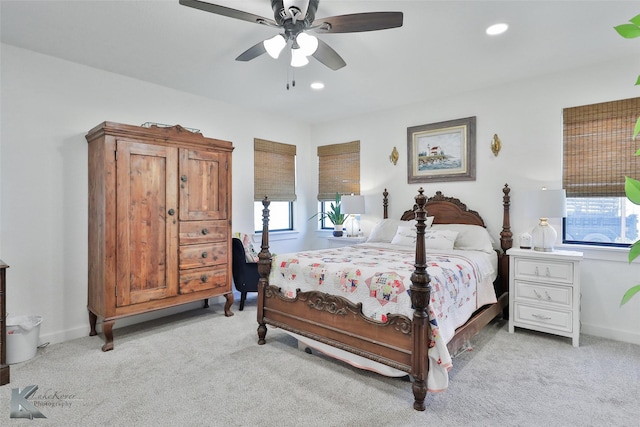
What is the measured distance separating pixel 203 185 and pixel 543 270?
3499 millimetres

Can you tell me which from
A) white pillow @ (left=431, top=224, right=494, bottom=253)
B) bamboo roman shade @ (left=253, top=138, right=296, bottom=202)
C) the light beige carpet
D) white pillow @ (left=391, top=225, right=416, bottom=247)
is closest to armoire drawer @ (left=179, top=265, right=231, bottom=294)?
the light beige carpet

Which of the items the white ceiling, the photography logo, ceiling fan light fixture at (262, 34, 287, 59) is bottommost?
the photography logo

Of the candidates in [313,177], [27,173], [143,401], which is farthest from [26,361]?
[313,177]

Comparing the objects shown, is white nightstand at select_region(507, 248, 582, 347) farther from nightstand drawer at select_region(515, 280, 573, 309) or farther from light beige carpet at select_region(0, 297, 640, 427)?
light beige carpet at select_region(0, 297, 640, 427)

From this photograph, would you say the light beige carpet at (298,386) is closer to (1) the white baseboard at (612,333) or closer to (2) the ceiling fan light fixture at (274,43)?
(1) the white baseboard at (612,333)

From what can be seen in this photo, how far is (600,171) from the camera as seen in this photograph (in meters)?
3.41

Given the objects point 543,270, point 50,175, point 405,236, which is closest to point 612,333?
point 543,270

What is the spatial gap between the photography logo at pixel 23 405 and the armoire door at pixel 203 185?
1.79m

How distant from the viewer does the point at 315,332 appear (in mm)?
2854

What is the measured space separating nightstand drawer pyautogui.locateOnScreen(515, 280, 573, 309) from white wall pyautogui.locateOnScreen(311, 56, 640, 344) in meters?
0.53

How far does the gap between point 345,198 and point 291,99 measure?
5.04ft

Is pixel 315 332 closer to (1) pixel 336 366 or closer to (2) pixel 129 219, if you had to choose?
(1) pixel 336 366

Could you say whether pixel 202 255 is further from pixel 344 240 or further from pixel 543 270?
pixel 543 270

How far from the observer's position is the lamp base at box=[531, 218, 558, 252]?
135 inches
